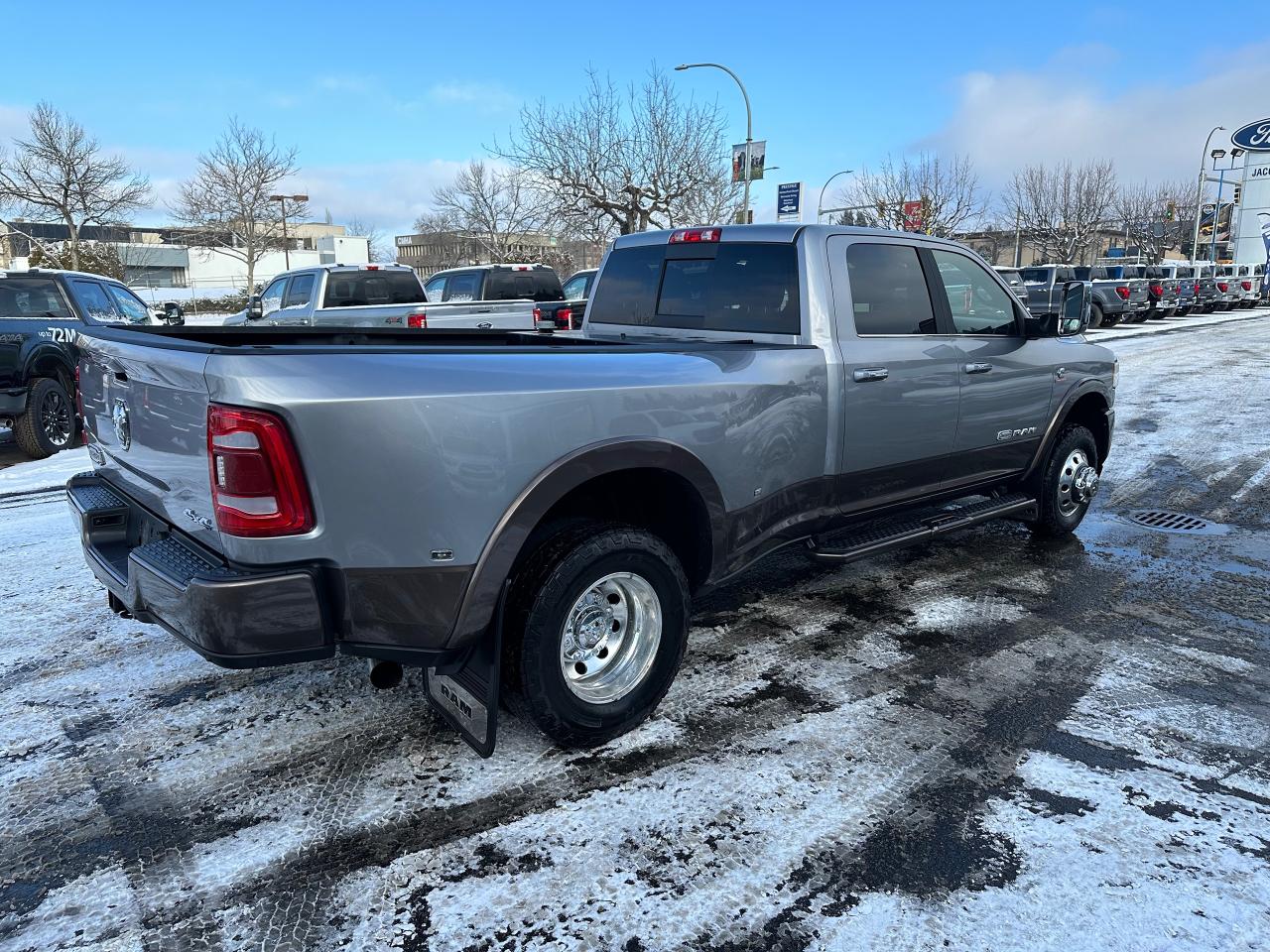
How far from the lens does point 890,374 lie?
163 inches

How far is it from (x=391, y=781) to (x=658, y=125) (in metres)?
34.3

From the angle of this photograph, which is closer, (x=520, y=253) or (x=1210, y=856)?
(x=1210, y=856)

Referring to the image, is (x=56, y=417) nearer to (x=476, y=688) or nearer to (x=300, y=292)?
(x=300, y=292)

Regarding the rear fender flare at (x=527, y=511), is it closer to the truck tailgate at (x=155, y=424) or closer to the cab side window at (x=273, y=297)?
the truck tailgate at (x=155, y=424)

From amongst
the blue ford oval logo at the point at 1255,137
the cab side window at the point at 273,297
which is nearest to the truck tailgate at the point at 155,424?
the cab side window at the point at 273,297

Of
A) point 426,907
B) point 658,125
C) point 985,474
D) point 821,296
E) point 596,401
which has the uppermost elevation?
point 658,125

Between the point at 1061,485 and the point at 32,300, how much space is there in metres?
9.51

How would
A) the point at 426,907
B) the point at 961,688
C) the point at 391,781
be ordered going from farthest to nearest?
the point at 961,688 → the point at 391,781 → the point at 426,907

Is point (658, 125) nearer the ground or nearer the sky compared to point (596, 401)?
nearer the sky

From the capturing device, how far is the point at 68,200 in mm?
34719

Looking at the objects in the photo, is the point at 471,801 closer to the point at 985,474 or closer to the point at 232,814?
the point at 232,814

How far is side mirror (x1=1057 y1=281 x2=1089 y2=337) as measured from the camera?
514cm

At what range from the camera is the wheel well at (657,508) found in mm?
3221

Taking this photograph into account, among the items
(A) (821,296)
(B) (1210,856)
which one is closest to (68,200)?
(A) (821,296)
